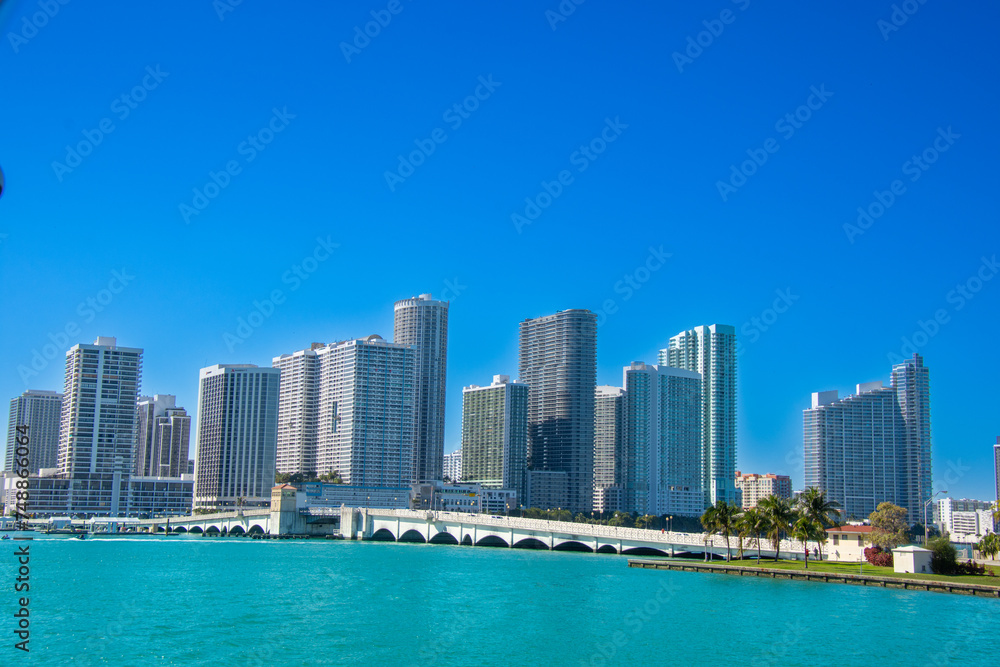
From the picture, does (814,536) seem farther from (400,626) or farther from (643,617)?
(400,626)

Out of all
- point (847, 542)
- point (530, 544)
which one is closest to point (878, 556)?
point (847, 542)

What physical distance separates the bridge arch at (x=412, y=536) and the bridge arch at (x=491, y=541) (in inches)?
587

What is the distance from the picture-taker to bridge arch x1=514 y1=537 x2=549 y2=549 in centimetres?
14925

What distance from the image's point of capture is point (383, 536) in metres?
184

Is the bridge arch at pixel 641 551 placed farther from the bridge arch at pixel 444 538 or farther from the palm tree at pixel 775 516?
the bridge arch at pixel 444 538

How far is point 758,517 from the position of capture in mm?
104562

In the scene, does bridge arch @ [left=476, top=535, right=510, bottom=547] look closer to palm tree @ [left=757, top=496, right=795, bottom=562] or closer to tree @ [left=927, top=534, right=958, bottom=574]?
palm tree @ [left=757, top=496, right=795, bottom=562]

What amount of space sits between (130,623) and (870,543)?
77981 mm

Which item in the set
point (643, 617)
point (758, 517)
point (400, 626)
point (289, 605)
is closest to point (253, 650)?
point (400, 626)

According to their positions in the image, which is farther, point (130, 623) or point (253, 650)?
point (130, 623)

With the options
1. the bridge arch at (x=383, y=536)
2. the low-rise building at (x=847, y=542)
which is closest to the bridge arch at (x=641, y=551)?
the low-rise building at (x=847, y=542)

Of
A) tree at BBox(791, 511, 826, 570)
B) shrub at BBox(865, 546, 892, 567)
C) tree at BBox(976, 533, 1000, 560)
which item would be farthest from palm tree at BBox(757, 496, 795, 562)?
tree at BBox(976, 533, 1000, 560)

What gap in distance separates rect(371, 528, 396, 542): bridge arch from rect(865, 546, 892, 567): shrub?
343 feet

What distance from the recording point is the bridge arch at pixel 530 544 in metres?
149
